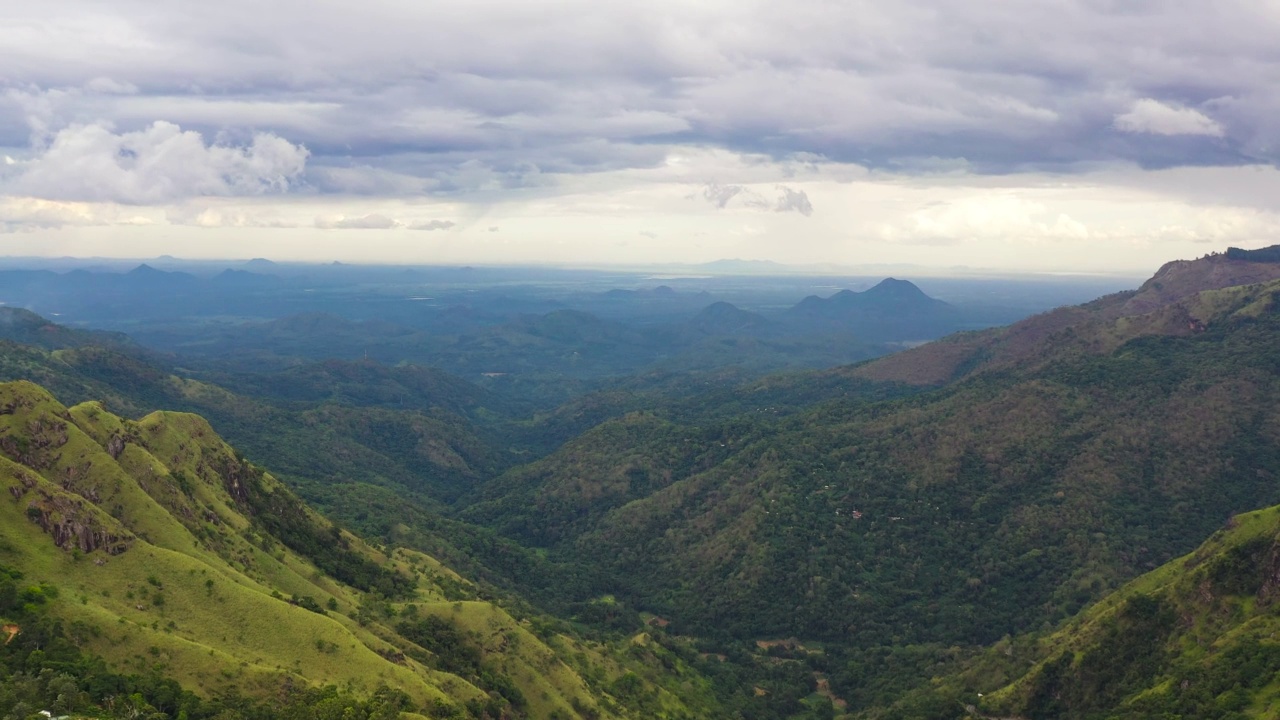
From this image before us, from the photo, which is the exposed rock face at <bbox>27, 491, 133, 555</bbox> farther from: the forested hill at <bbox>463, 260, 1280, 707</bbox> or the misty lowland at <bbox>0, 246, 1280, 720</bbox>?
the forested hill at <bbox>463, 260, 1280, 707</bbox>

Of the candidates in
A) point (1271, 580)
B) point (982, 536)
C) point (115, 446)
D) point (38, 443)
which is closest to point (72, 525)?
point (38, 443)

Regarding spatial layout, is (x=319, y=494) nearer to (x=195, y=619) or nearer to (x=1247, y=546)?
(x=195, y=619)

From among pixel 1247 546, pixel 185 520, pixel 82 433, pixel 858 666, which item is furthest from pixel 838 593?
pixel 82 433

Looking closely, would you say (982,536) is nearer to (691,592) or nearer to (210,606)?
(691,592)

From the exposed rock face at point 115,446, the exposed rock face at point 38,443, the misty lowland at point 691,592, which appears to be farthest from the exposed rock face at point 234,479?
the exposed rock face at point 38,443

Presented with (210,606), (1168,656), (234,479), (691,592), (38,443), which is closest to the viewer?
(210,606)

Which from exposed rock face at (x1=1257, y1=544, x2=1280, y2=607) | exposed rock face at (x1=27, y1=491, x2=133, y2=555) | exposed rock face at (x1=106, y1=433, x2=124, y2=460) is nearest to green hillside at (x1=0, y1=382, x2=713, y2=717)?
exposed rock face at (x1=27, y1=491, x2=133, y2=555)
